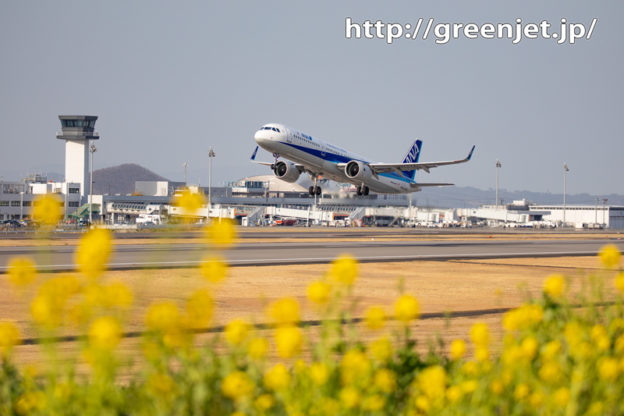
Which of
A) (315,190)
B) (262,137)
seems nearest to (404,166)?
(315,190)

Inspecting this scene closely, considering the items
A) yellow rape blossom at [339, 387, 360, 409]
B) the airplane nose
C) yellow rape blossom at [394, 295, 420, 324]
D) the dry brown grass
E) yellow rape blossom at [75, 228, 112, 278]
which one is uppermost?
the airplane nose

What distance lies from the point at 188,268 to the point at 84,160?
198m

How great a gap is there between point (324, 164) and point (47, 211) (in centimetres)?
6048

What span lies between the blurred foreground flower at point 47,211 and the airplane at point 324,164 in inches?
2146

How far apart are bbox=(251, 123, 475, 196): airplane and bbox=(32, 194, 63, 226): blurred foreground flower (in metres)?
54.5

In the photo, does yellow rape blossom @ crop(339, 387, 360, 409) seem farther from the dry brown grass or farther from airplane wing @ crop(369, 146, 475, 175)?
airplane wing @ crop(369, 146, 475, 175)

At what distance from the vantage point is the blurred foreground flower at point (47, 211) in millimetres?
4867

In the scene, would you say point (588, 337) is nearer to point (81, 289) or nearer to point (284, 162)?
point (81, 289)

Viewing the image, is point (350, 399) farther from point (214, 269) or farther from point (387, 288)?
point (387, 288)

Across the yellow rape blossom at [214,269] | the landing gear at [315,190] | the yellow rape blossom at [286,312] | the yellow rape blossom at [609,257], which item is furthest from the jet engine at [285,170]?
the yellow rape blossom at [286,312]

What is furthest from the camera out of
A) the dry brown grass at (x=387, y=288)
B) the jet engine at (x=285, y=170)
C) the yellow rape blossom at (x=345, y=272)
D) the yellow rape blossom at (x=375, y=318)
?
the jet engine at (x=285, y=170)

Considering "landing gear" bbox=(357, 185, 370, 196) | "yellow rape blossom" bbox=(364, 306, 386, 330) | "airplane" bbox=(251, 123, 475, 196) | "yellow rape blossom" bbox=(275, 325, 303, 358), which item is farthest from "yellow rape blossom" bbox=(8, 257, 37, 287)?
"landing gear" bbox=(357, 185, 370, 196)

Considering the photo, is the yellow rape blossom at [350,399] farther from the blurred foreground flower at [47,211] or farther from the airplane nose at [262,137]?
the airplane nose at [262,137]

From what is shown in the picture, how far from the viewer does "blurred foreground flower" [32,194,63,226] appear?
487 centimetres
